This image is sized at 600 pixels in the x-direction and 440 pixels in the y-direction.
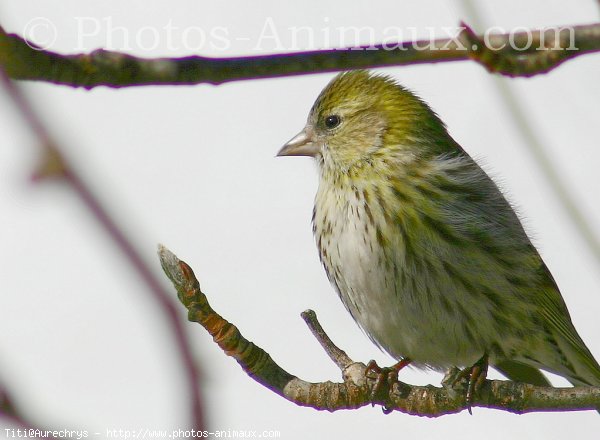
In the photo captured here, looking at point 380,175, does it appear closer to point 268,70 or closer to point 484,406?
point 484,406

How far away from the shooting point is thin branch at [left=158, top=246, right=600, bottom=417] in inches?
103

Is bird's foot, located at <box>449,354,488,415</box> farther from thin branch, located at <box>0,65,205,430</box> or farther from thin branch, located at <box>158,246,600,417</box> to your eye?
thin branch, located at <box>0,65,205,430</box>

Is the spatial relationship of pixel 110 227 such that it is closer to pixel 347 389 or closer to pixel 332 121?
pixel 347 389

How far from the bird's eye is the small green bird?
3cm

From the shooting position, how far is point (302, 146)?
5.35 metres

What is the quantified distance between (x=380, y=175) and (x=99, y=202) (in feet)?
12.3

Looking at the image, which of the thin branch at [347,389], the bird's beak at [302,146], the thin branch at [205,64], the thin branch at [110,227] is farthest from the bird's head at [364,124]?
the thin branch at [110,227]

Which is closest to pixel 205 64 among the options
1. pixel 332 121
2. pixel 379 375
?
pixel 379 375

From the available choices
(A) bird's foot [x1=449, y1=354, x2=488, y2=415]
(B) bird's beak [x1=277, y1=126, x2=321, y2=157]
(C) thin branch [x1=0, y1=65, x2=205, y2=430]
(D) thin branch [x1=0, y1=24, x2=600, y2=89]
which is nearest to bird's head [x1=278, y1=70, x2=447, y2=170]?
(B) bird's beak [x1=277, y1=126, x2=321, y2=157]

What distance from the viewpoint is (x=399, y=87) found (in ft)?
17.8

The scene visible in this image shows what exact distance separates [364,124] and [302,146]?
16.1 inches

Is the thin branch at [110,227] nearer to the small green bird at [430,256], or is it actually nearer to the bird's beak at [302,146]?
the small green bird at [430,256]

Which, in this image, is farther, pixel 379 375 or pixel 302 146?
pixel 302 146

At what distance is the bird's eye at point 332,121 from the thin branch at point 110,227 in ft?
13.6
